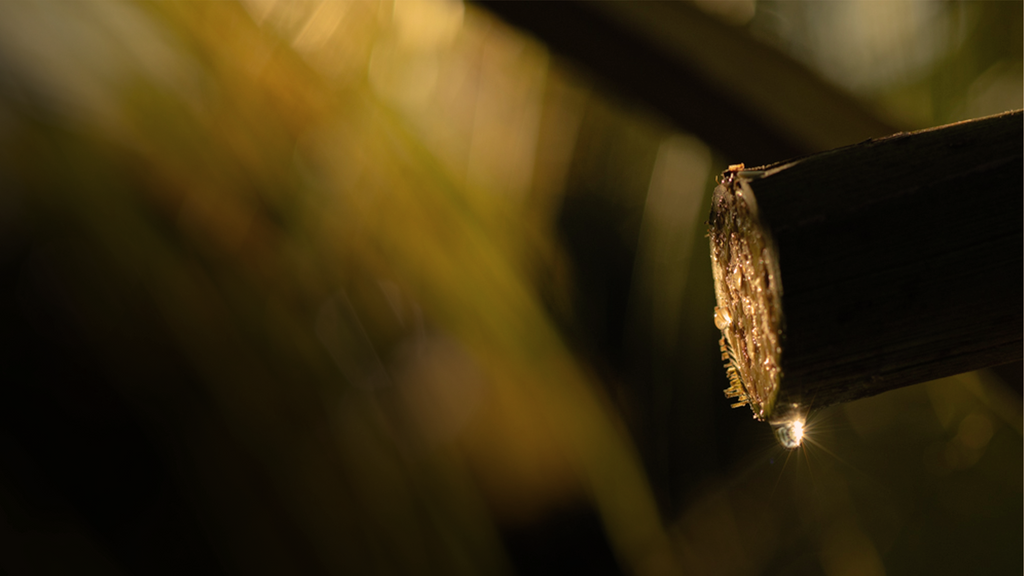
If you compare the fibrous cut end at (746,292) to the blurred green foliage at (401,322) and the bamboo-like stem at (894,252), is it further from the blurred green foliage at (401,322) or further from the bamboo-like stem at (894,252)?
the blurred green foliage at (401,322)

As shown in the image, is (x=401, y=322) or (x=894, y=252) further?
(x=401, y=322)

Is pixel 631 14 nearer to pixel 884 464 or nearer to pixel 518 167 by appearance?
pixel 518 167

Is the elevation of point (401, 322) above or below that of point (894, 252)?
below

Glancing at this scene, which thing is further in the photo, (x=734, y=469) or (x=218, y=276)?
(x=734, y=469)

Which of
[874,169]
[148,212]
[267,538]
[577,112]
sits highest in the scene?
[577,112]

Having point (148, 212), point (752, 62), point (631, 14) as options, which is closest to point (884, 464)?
point (752, 62)

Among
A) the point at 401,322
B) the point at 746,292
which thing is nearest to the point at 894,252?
the point at 746,292

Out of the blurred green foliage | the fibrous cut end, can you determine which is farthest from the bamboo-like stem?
the blurred green foliage

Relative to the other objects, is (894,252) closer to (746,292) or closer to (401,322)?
(746,292)
